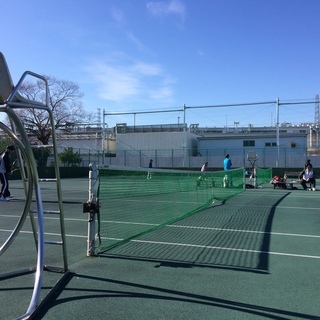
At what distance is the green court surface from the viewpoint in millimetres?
4367

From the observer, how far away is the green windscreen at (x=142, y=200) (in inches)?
320

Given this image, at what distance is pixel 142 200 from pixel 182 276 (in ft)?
24.8

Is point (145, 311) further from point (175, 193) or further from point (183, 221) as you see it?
point (175, 193)

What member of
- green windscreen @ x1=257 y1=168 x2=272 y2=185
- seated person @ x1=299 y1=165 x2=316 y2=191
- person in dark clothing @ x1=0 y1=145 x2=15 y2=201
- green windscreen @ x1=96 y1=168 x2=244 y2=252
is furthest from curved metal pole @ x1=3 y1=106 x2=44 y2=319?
green windscreen @ x1=257 y1=168 x2=272 y2=185

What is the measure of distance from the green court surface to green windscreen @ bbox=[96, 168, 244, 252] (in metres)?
0.48

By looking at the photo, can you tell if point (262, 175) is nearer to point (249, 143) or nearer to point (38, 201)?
point (38, 201)

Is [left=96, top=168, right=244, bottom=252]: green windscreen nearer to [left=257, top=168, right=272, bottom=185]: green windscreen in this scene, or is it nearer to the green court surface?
the green court surface

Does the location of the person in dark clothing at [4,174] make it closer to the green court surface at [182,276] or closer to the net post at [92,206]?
the green court surface at [182,276]

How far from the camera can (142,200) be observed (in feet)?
43.0

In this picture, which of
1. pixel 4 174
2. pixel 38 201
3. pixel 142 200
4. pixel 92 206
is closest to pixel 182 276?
pixel 92 206

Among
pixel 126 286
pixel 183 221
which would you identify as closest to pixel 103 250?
pixel 126 286

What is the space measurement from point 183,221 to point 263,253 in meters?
3.63

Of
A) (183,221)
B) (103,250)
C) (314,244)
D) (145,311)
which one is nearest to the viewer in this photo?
(145,311)

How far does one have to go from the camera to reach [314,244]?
25.3ft
